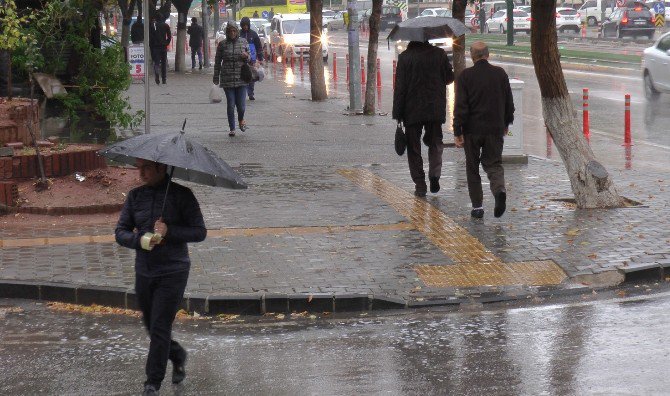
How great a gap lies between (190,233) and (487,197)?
23.2 feet

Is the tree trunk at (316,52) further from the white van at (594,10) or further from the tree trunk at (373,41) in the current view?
the white van at (594,10)

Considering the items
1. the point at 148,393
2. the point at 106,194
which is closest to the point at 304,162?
the point at 106,194

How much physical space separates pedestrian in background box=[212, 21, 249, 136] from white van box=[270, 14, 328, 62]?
2841 cm

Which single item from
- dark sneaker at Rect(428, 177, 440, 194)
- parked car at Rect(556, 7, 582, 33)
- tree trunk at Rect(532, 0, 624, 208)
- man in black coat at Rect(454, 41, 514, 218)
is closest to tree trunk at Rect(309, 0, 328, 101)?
dark sneaker at Rect(428, 177, 440, 194)

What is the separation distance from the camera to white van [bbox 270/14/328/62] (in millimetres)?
48375

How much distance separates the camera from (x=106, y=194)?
12.2 metres

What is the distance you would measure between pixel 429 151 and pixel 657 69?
16.2m

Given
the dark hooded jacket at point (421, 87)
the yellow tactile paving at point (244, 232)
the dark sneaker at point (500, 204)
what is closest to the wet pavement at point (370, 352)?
the yellow tactile paving at point (244, 232)

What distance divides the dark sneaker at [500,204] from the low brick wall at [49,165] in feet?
14.1

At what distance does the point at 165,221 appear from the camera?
621 centimetres

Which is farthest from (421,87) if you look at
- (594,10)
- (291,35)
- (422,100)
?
(594,10)

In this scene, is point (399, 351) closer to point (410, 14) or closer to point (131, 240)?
point (131, 240)

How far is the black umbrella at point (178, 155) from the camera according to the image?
5949 millimetres

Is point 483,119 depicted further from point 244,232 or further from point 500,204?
point 244,232
